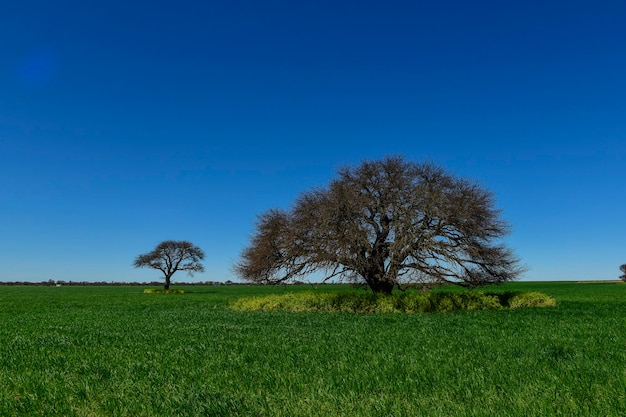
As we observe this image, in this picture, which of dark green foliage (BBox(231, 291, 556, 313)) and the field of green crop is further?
dark green foliage (BBox(231, 291, 556, 313))

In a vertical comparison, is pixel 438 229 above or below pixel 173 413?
above

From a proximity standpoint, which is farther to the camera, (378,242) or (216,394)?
(378,242)

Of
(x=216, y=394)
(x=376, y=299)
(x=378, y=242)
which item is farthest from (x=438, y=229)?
(x=216, y=394)

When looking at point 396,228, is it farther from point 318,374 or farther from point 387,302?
point 318,374

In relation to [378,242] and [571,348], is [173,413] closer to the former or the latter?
[571,348]

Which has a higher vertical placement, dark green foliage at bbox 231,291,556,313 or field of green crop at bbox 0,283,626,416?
dark green foliage at bbox 231,291,556,313

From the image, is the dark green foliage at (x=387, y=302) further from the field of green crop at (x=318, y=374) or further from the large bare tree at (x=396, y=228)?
the field of green crop at (x=318, y=374)

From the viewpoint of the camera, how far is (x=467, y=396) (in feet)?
24.0

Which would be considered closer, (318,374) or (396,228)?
(318,374)

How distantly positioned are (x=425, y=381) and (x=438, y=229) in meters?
20.9

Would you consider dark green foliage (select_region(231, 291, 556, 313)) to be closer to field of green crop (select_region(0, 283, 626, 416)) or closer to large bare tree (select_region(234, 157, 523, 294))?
large bare tree (select_region(234, 157, 523, 294))

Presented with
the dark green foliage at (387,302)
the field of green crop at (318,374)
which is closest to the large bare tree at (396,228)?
the dark green foliage at (387,302)

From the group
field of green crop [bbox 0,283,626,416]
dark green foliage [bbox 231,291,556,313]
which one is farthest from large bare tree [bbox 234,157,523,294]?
field of green crop [bbox 0,283,626,416]

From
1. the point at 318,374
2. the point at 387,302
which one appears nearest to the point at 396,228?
the point at 387,302
